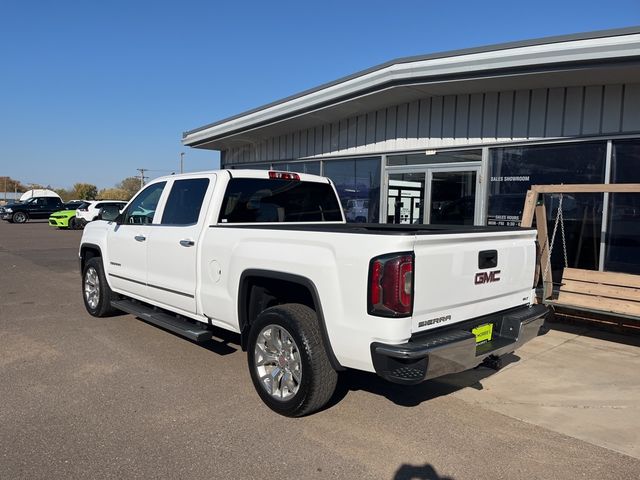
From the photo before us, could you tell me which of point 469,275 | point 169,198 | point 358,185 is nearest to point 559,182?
point 358,185

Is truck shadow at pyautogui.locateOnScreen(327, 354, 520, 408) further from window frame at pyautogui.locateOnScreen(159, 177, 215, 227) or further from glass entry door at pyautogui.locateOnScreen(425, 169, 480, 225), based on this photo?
glass entry door at pyautogui.locateOnScreen(425, 169, 480, 225)

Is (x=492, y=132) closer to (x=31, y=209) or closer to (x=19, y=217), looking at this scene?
(x=31, y=209)

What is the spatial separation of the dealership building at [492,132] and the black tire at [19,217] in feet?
92.5

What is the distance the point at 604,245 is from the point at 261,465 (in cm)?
615

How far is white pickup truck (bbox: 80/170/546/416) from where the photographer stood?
3213 millimetres

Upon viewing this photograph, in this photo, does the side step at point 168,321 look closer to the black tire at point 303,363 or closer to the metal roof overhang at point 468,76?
the black tire at point 303,363

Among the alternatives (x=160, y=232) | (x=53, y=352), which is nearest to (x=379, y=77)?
(x=160, y=232)

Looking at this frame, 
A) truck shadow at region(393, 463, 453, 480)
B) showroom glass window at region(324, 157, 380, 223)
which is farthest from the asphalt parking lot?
showroom glass window at region(324, 157, 380, 223)

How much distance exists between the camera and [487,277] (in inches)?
151

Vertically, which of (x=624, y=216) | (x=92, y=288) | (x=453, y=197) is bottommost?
(x=92, y=288)

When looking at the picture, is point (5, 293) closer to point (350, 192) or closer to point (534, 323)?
point (350, 192)

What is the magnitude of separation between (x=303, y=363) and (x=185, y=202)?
2.43 m

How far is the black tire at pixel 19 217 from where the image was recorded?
109ft

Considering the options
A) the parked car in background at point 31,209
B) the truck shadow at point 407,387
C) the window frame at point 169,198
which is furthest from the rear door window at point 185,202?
the parked car in background at point 31,209
